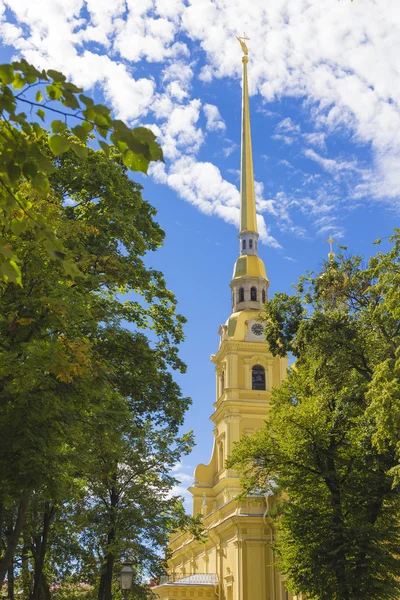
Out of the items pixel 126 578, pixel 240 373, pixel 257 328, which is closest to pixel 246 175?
pixel 257 328

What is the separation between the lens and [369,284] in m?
24.0

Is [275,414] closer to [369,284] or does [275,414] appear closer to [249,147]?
[369,284]

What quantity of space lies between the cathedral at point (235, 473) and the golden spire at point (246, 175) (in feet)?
0.27

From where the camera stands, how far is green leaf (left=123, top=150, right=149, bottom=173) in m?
4.70

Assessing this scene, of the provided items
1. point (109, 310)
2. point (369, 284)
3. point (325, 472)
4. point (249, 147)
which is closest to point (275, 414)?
point (325, 472)

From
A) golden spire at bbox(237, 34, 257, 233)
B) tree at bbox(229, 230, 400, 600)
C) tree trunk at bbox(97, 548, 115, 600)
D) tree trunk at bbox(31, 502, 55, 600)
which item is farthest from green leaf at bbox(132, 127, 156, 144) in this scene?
golden spire at bbox(237, 34, 257, 233)

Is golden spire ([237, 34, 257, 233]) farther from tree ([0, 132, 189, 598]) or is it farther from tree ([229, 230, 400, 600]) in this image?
tree ([0, 132, 189, 598])

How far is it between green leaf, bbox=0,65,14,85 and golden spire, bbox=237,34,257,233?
5700 cm

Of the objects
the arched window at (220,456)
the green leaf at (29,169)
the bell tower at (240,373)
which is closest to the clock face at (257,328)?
the bell tower at (240,373)

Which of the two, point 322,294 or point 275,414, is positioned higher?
point 322,294

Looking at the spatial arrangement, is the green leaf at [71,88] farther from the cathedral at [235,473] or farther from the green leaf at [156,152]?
Result: the cathedral at [235,473]

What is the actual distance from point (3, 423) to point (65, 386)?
4.16ft

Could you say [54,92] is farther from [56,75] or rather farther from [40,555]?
[40,555]

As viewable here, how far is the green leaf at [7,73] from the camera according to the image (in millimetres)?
4773
